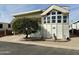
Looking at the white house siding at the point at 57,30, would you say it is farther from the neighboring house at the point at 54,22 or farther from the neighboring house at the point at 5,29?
the neighboring house at the point at 5,29

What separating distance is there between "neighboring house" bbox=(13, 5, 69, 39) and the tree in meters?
1.24

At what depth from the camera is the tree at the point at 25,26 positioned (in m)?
25.3

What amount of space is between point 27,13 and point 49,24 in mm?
4063

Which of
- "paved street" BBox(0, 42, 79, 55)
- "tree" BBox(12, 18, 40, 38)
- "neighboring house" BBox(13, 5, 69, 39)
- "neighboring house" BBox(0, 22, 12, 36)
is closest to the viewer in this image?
"paved street" BBox(0, 42, 79, 55)

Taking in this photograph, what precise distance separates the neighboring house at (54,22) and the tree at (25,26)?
124cm

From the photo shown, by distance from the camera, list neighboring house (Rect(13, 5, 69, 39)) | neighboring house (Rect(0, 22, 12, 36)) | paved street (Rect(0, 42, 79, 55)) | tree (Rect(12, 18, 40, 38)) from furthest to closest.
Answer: neighboring house (Rect(0, 22, 12, 36)) < tree (Rect(12, 18, 40, 38)) < neighboring house (Rect(13, 5, 69, 39)) < paved street (Rect(0, 42, 79, 55))

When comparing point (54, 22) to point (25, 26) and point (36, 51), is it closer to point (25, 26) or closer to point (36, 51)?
point (25, 26)

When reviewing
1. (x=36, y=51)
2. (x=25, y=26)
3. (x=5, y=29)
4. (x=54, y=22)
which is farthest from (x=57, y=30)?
(x=36, y=51)

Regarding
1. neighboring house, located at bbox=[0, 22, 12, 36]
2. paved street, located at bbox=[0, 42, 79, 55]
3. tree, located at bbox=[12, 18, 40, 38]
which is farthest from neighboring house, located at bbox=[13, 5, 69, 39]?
paved street, located at bbox=[0, 42, 79, 55]

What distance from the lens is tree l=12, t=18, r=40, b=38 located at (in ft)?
83.1

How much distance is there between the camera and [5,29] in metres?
27.1

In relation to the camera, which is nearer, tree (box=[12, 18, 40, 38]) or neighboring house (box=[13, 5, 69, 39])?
neighboring house (box=[13, 5, 69, 39])

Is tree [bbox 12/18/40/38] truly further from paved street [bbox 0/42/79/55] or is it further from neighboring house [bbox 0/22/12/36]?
paved street [bbox 0/42/79/55]
